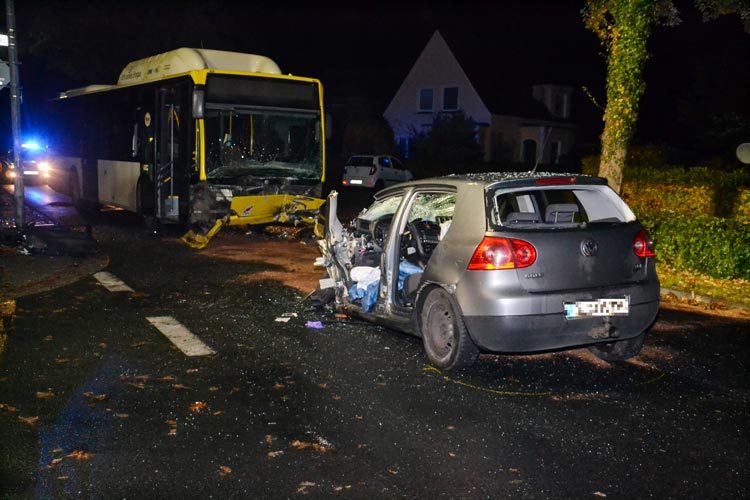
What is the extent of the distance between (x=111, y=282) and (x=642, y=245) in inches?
290

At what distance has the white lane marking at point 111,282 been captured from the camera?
33.6 ft

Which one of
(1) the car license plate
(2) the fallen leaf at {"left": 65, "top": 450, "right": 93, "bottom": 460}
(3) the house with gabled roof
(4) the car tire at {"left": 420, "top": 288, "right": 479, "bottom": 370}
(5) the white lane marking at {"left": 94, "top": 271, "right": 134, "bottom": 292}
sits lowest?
(2) the fallen leaf at {"left": 65, "top": 450, "right": 93, "bottom": 460}

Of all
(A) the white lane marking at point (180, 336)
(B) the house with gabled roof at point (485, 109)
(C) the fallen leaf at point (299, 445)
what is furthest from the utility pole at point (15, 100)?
(B) the house with gabled roof at point (485, 109)

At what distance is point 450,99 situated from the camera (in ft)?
150

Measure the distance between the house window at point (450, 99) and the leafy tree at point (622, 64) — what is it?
3222cm

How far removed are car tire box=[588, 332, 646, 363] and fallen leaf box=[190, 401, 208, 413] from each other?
3.58m

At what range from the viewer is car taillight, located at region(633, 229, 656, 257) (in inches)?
251

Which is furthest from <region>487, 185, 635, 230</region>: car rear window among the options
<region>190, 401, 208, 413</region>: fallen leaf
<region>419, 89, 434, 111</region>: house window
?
<region>419, 89, 434, 111</region>: house window

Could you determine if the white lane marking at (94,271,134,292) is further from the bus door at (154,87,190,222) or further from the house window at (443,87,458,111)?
the house window at (443,87,458,111)

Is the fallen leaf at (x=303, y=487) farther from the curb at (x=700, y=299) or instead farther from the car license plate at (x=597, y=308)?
the curb at (x=700, y=299)

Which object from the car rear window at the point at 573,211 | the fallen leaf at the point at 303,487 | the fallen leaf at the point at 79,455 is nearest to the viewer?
the fallen leaf at the point at 303,487

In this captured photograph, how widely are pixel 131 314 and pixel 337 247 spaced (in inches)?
98.9

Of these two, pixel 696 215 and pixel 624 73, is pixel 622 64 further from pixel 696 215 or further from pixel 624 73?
pixel 696 215

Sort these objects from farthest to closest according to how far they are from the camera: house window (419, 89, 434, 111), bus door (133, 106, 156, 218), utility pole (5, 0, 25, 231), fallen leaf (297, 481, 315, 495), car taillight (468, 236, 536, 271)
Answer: house window (419, 89, 434, 111) < bus door (133, 106, 156, 218) < utility pole (5, 0, 25, 231) < car taillight (468, 236, 536, 271) < fallen leaf (297, 481, 315, 495)
